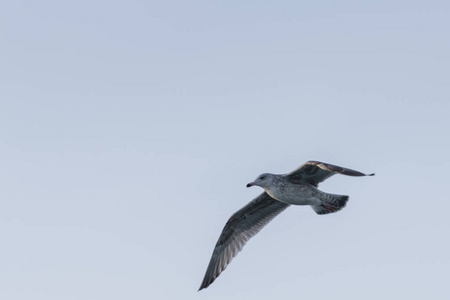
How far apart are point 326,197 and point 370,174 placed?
3.46 meters

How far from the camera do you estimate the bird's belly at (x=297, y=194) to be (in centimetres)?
1898

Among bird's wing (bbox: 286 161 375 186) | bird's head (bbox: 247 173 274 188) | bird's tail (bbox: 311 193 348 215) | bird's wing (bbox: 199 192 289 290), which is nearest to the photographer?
bird's wing (bbox: 286 161 375 186)

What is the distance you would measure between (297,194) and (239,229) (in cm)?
318

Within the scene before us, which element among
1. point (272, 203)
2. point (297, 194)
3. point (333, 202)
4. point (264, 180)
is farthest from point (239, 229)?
point (333, 202)

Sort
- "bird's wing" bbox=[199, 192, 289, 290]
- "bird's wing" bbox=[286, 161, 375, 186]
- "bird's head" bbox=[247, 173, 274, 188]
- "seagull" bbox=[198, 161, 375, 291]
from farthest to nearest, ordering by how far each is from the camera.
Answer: "bird's wing" bbox=[199, 192, 289, 290], "bird's head" bbox=[247, 173, 274, 188], "seagull" bbox=[198, 161, 375, 291], "bird's wing" bbox=[286, 161, 375, 186]

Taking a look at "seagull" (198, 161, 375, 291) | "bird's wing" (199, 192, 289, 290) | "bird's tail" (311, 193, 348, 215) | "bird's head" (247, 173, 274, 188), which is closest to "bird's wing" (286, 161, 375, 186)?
"seagull" (198, 161, 375, 291)

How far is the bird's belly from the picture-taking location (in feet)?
62.3

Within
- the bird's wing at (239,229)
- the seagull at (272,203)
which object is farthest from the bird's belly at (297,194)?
the bird's wing at (239,229)

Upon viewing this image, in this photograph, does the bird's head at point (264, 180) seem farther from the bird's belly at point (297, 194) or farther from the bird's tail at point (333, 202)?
the bird's tail at point (333, 202)

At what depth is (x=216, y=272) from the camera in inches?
846

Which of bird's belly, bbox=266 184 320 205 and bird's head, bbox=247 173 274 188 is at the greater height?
bird's head, bbox=247 173 274 188

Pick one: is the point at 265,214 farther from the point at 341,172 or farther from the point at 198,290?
the point at 341,172

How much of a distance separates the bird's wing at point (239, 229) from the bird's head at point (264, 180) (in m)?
1.07

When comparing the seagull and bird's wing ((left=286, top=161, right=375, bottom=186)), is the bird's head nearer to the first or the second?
the seagull
